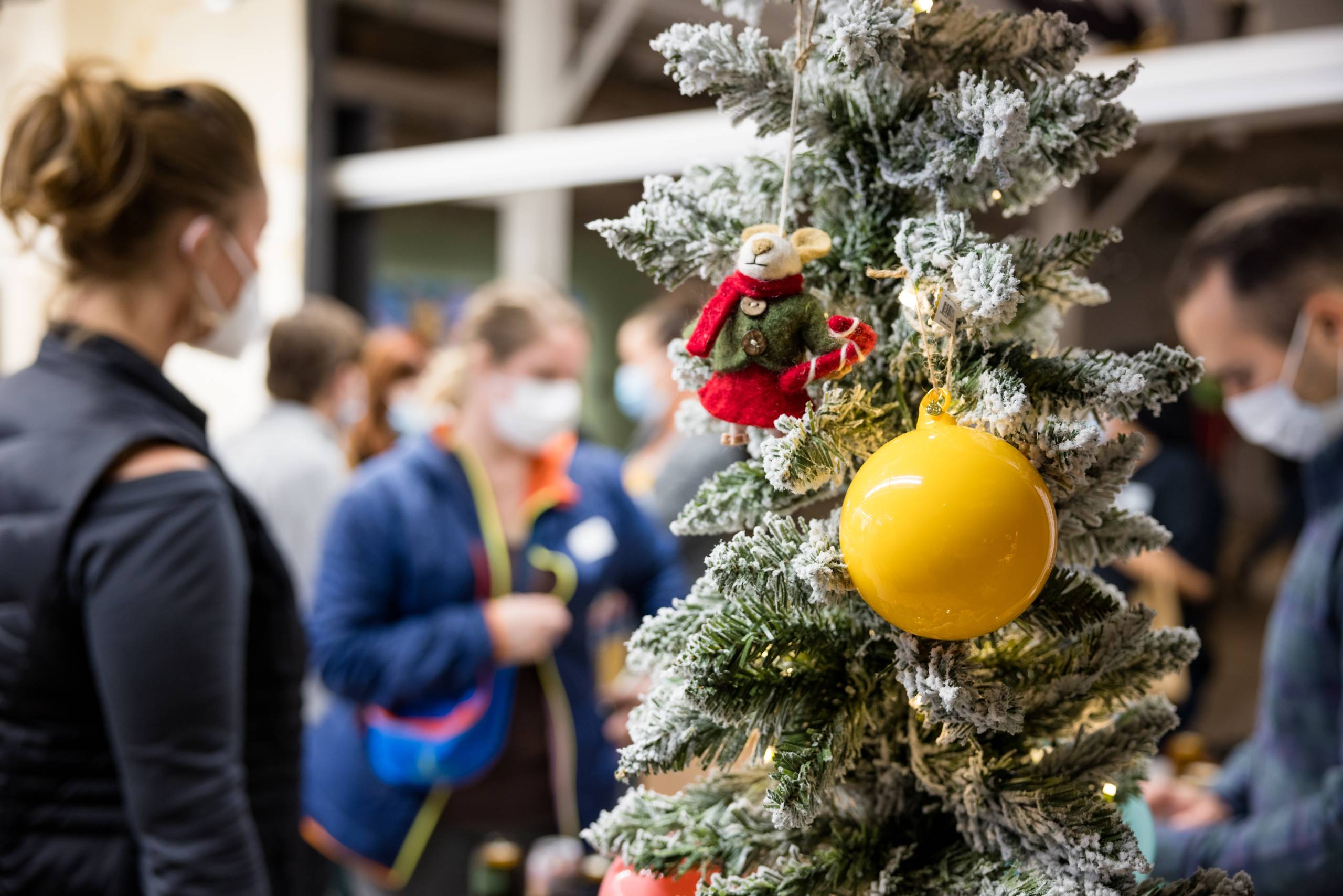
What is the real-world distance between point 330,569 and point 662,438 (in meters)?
1.81

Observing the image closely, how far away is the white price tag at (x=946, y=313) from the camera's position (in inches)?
22.9

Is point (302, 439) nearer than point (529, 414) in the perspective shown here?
No

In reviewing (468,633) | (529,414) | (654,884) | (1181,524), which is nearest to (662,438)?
(529,414)

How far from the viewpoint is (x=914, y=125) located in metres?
0.66

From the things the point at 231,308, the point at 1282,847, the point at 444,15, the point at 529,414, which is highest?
the point at 444,15

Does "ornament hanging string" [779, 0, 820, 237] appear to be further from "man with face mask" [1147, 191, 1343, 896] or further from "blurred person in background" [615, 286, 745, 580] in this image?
"blurred person in background" [615, 286, 745, 580]

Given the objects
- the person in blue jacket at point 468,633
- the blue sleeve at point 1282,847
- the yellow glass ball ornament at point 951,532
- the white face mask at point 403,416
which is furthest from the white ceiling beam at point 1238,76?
the yellow glass ball ornament at point 951,532

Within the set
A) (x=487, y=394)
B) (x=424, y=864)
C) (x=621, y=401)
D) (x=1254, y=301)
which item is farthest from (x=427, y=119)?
(x=1254, y=301)

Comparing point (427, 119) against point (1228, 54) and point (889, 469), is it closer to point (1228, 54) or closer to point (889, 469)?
point (1228, 54)

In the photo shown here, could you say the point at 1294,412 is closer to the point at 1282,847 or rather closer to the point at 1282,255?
the point at 1282,255

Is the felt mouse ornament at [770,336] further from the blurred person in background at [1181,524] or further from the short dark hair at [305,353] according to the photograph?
the blurred person in background at [1181,524]

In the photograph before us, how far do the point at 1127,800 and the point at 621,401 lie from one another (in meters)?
3.60

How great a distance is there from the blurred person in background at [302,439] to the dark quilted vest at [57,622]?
1.61 m

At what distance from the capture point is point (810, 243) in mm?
645
